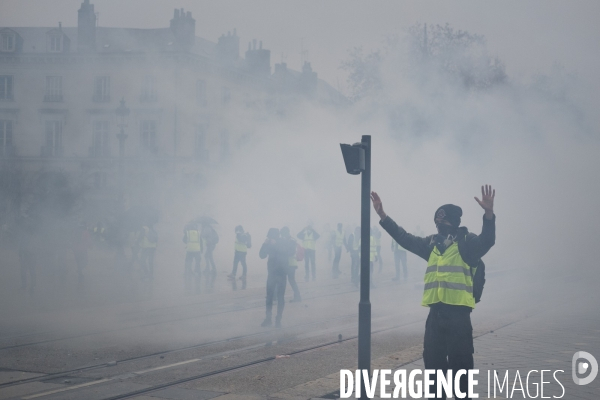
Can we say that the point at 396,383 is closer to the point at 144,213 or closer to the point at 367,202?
the point at 367,202

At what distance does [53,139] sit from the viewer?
56.1 feet

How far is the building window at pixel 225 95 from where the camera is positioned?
22.7m

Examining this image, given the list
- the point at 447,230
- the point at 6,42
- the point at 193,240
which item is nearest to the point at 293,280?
the point at 193,240

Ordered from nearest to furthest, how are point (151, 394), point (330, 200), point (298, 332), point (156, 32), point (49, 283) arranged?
point (151, 394) → point (298, 332) → point (156, 32) → point (49, 283) → point (330, 200)

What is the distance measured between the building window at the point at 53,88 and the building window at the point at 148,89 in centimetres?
329

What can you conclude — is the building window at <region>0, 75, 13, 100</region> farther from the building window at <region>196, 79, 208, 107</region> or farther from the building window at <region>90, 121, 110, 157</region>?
the building window at <region>196, 79, 208, 107</region>

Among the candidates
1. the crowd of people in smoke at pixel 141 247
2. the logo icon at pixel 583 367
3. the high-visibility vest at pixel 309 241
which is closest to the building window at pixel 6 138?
the crowd of people in smoke at pixel 141 247

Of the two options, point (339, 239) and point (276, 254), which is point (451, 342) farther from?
point (339, 239)

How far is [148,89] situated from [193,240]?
4.24 metres

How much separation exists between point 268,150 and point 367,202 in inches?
789

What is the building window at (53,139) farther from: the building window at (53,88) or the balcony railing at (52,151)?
the building window at (53,88)

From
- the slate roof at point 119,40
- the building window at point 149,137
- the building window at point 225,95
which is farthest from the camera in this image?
the building window at point 225,95

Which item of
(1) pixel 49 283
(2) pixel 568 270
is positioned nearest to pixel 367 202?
(1) pixel 49 283

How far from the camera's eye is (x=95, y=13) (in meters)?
13.1
